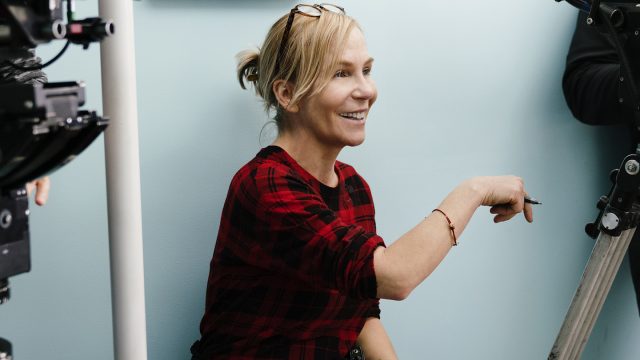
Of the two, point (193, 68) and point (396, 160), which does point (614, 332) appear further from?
point (193, 68)

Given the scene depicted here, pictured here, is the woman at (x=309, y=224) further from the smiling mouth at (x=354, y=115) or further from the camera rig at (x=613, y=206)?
the camera rig at (x=613, y=206)

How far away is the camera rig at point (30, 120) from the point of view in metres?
0.79

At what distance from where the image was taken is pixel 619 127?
1.91m

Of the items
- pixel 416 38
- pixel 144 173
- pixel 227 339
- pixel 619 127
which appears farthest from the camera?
pixel 619 127

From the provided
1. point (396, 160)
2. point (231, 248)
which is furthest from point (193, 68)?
point (396, 160)

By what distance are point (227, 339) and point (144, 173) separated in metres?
0.36

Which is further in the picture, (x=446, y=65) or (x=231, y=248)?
(x=446, y=65)

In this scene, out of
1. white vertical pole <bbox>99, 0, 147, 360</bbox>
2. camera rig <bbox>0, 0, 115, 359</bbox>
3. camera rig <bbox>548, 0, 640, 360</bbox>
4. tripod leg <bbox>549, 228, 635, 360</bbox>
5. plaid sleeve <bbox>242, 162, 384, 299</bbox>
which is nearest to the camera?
camera rig <bbox>0, 0, 115, 359</bbox>

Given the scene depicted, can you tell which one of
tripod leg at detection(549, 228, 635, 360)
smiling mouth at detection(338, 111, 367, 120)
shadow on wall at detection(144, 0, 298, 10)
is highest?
shadow on wall at detection(144, 0, 298, 10)

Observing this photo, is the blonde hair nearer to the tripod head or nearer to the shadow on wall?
the shadow on wall

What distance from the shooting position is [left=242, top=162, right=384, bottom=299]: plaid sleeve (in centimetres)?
119

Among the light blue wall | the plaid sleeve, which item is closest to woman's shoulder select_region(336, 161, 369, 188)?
the light blue wall

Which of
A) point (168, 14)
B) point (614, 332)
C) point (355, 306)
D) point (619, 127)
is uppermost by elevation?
point (168, 14)

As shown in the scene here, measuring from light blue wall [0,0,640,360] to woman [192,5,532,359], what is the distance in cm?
13
